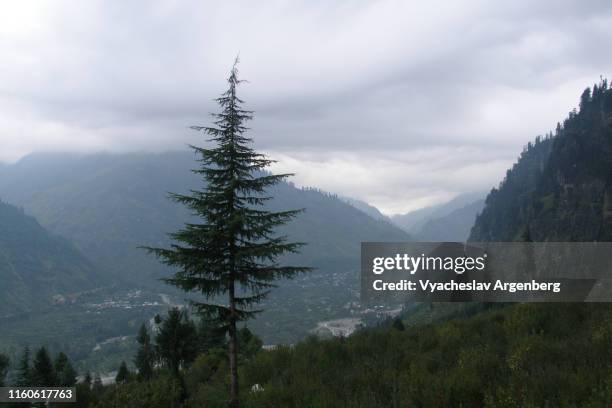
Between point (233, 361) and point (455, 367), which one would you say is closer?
point (455, 367)

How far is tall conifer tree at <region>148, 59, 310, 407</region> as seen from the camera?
48.1 feet

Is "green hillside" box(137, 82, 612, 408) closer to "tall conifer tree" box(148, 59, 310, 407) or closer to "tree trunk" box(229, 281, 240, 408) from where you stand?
"tree trunk" box(229, 281, 240, 408)

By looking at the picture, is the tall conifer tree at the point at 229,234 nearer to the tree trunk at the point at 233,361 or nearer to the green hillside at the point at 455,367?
the tree trunk at the point at 233,361

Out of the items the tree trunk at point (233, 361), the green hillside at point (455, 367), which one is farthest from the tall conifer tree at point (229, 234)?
the green hillside at point (455, 367)

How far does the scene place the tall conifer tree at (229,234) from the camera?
1466 centimetres

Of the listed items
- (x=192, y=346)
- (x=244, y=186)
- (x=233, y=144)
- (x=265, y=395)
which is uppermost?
(x=233, y=144)

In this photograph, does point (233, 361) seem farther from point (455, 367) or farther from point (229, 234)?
point (455, 367)

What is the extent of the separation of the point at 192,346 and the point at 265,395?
120 feet

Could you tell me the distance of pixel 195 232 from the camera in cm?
1451

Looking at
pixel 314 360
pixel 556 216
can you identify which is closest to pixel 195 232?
pixel 314 360

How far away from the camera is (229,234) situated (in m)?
14.8

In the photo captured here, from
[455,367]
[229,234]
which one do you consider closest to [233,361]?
[229,234]

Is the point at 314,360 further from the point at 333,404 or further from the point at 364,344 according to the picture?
the point at 333,404

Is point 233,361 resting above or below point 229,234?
below
